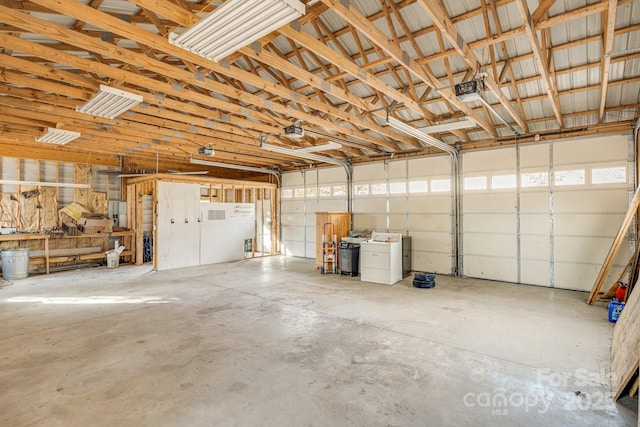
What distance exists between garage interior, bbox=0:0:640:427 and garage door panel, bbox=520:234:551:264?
4cm

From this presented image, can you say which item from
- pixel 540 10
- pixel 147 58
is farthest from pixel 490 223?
pixel 147 58

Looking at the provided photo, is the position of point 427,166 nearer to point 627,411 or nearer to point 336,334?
point 336,334

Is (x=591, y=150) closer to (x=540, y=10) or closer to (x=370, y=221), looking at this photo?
(x=540, y=10)

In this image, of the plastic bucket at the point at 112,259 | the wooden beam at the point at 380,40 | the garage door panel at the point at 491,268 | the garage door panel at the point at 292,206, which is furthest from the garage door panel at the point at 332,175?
the plastic bucket at the point at 112,259

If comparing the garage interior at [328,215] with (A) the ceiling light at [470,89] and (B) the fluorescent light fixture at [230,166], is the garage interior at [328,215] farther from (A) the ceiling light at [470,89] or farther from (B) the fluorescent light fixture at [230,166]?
(B) the fluorescent light fixture at [230,166]

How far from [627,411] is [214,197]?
10.7 m

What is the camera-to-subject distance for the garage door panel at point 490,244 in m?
7.19

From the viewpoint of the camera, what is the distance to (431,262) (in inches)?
326

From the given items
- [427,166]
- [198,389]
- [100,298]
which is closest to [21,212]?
[100,298]

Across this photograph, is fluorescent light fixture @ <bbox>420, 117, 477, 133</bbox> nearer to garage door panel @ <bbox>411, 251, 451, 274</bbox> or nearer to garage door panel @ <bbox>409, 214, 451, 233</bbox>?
garage door panel @ <bbox>409, 214, 451, 233</bbox>

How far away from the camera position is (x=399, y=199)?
8906 millimetres

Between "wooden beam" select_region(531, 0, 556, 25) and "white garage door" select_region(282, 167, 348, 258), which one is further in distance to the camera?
"white garage door" select_region(282, 167, 348, 258)

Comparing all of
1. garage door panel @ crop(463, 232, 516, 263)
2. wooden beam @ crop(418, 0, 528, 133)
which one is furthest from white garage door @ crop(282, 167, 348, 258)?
wooden beam @ crop(418, 0, 528, 133)

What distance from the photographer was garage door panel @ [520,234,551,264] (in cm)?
677
